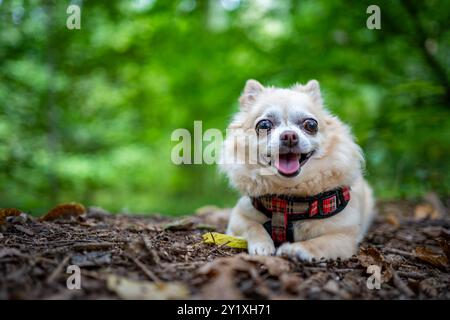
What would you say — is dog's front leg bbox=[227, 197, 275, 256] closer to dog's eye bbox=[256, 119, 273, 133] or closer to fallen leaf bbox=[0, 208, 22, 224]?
dog's eye bbox=[256, 119, 273, 133]

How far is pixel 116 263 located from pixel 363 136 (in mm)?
4183

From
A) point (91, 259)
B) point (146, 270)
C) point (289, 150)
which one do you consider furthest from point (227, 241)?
point (91, 259)

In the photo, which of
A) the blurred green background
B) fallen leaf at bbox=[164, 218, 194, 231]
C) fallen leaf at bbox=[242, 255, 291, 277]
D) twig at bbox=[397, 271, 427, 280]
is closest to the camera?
fallen leaf at bbox=[242, 255, 291, 277]

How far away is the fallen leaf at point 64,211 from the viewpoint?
3.40 metres

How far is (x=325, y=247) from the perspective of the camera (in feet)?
8.78

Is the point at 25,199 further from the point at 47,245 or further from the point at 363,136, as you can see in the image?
the point at 363,136

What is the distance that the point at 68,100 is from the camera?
24.1 ft

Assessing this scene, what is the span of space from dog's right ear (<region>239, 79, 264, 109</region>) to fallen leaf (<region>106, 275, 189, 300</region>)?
91.5 inches

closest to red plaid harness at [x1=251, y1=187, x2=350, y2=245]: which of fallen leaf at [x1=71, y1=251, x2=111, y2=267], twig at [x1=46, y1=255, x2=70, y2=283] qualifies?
fallen leaf at [x1=71, y1=251, x2=111, y2=267]

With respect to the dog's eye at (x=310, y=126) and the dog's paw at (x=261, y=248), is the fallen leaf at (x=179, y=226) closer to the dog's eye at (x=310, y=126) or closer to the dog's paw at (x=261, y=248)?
the dog's paw at (x=261, y=248)

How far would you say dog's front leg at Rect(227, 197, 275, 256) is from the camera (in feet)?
8.83

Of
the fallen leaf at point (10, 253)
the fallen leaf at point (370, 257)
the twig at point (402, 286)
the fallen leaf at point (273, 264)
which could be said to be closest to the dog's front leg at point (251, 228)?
the fallen leaf at point (273, 264)

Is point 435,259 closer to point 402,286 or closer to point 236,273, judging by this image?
point 402,286
